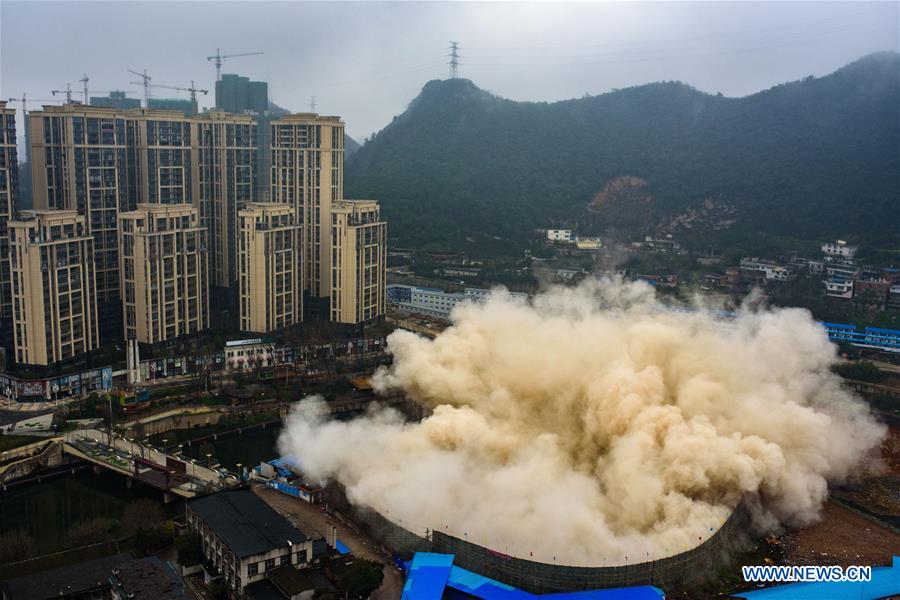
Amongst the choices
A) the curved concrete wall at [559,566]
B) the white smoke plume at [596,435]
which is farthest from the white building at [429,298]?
the curved concrete wall at [559,566]

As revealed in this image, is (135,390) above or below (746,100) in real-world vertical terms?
below

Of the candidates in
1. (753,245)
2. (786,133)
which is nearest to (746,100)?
(786,133)

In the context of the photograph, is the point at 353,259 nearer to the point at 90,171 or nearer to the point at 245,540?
the point at 90,171

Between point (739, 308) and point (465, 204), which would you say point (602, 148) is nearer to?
point (465, 204)

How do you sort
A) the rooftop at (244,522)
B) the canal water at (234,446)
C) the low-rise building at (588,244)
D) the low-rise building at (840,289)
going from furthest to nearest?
the low-rise building at (588,244) < the low-rise building at (840,289) < the canal water at (234,446) < the rooftop at (244,522)

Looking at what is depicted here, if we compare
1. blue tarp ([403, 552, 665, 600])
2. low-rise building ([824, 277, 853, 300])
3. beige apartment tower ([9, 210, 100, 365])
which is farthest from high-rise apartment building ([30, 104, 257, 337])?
low-rise building ([824, 277, 853, 300])

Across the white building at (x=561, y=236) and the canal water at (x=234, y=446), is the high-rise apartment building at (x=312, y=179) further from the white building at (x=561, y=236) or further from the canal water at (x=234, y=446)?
the white building at (x=561, y=236)

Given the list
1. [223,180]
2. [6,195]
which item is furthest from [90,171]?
[223,180]
